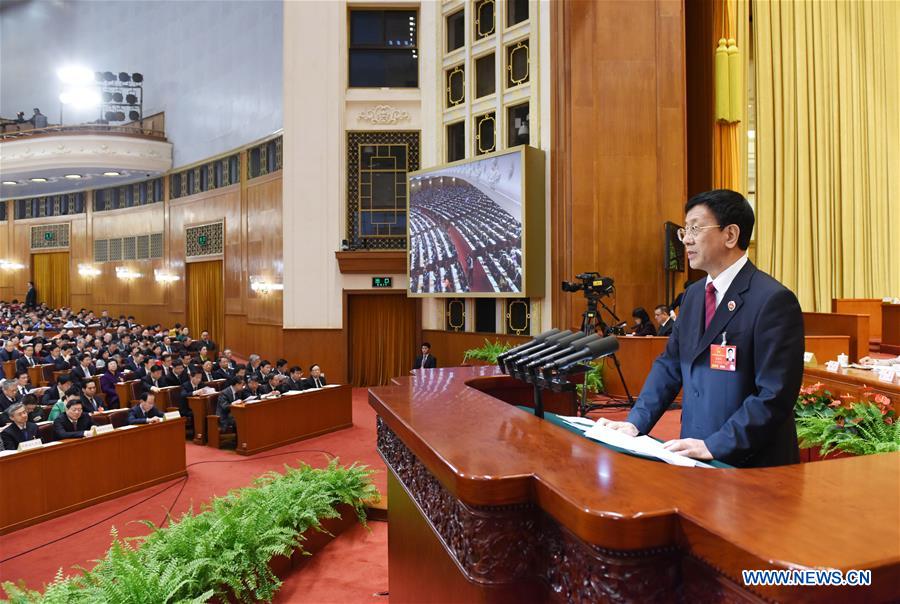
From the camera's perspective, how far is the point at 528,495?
120cm

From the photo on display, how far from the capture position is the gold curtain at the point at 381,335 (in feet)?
40.9

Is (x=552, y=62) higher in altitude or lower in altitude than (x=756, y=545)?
higher

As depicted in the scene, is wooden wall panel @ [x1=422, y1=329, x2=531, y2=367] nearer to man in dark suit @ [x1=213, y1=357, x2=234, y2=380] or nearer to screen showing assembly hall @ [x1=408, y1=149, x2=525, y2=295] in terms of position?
screen showing assembly hall @ [x1=408, y1=149, x2=525, y2=295]

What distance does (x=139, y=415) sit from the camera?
6895 mm

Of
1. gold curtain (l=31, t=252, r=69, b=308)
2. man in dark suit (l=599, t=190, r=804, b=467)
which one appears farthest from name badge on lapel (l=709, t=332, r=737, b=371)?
gold curtain (l=31, t=252, r=69, b=308)

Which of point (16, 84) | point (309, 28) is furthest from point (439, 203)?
point (16, 84)

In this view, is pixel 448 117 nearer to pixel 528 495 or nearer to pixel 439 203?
pixel 439 203

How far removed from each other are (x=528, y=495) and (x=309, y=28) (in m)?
12.5

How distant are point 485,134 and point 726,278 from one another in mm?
9683

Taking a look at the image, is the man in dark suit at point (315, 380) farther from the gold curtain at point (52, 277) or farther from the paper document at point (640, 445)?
the gold curtain at point (52, 277)

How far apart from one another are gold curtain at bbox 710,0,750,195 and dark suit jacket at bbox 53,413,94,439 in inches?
365

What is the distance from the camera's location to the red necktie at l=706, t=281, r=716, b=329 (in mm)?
1848

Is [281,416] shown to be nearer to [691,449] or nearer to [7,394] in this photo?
[7,394]

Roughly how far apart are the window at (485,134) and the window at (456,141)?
362mm
